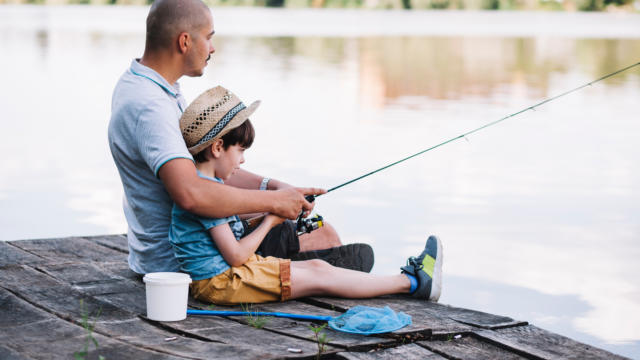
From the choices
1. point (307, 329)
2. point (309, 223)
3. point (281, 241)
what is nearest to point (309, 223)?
point (309, 223)

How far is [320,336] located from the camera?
301 centimetres

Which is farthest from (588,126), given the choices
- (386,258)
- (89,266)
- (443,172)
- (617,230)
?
(89,266)

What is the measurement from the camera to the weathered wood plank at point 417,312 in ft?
10.2

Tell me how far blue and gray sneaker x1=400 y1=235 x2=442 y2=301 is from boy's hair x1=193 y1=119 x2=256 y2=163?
2.70 feet

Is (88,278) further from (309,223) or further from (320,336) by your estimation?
(320,336)

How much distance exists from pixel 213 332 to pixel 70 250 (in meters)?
1.56

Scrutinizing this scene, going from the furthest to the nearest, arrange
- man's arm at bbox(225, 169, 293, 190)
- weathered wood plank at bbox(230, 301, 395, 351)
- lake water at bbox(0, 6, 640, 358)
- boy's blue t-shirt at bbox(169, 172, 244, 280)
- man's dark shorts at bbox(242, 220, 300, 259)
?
lake water at bbox(0, 6, 640, 358) < man's arm at bbox(225, 169, 293, 190) < man's dark shorts at bbox(242, 220, 300, 259) < boy's blue t-shirt at bbox(169, 172, 244, 280) < weathered wood plank at bbox(230, 301, 395, 351)

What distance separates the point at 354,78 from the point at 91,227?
9132 millimetres

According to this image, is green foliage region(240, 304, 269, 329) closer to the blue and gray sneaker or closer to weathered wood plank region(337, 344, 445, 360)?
weathered wood plank region(337, 344, 445, 360)

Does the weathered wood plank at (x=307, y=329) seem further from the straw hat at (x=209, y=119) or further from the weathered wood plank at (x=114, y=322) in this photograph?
the straw hat at (x=209, y=119)

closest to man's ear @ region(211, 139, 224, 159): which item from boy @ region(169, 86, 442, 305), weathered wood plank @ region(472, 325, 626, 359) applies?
boy @ region(169, 86, 442, 305)

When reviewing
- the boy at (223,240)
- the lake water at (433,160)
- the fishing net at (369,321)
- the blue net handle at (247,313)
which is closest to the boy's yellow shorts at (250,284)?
the boy at (223,240)

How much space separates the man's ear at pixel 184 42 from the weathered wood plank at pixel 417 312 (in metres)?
0.99

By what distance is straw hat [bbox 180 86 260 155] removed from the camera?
11.0ft
